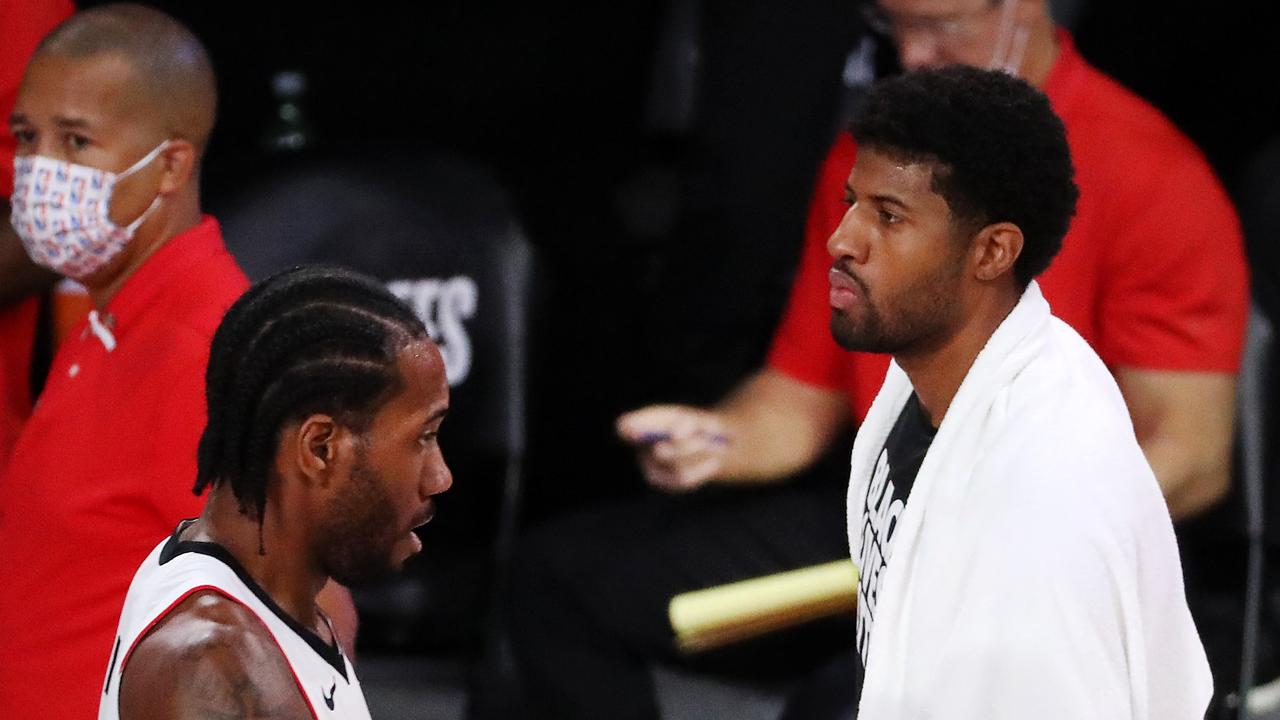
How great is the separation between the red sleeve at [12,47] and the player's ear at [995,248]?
1.51 metres

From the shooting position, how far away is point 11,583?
2115mm

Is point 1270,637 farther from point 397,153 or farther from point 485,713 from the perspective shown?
point 397,153

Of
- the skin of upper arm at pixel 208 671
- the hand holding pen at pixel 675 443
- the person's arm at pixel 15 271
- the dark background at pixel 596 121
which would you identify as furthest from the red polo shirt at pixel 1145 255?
the skin of upper arm at pixel 208 671

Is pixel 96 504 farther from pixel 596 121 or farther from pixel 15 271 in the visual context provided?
pixel 596 121

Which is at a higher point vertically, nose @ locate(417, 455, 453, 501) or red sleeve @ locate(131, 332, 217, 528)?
nose @ locate(417, 455, 453, 501)

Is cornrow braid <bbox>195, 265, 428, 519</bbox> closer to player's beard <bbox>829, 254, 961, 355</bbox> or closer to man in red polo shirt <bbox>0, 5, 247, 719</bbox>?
man in red polo shirt <bbox>0, 5, 247, 719</bbox>

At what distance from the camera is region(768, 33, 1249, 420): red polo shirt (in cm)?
280

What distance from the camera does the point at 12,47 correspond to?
2.76 meters

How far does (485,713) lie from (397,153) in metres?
0.92

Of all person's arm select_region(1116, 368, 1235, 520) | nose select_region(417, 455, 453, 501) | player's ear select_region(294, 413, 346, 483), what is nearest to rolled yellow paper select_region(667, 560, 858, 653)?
person's arm select_region(1116, 368, 1235, 520)

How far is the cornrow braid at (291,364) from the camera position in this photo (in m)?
1.63

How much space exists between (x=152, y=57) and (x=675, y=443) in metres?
0.90

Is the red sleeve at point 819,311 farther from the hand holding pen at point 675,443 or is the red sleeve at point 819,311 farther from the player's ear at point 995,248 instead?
the player's ear at point 995,248

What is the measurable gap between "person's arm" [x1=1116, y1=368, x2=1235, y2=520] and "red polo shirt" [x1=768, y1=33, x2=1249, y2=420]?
23 millimetres
